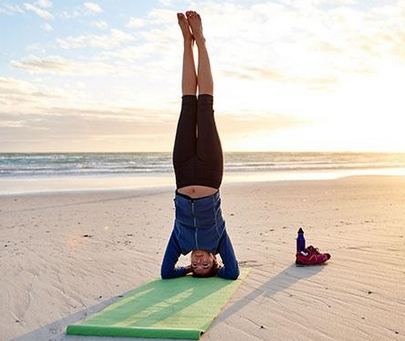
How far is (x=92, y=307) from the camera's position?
4648 mm

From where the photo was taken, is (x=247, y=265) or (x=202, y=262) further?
(x=247, y=265)

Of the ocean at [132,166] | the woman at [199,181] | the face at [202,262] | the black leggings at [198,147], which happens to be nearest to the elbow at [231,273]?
the woman at [199,181]

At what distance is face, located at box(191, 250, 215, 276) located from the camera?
554 centimetres

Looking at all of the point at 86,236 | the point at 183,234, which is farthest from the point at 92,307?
the point at 86,236

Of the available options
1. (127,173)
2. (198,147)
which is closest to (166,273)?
(198,147)

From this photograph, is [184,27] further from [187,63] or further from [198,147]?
[198,147]

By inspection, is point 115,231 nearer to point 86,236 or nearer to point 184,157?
point 86,236

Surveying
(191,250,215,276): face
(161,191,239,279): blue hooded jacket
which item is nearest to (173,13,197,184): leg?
(161,191,239,279): blue hooded jacket

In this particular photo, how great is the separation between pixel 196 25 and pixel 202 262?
255cm

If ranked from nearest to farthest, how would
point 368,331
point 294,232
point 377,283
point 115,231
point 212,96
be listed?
1. point 368,331
2. point 377,283
3. point 212,96
4. point 294,232
5. point 115,231

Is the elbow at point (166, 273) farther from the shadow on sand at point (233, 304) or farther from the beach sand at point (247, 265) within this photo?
the shadow on sand at point (233, 304)

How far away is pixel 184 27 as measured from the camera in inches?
223

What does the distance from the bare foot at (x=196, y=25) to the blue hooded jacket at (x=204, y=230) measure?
171 cm

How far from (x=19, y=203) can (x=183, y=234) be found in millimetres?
8823
